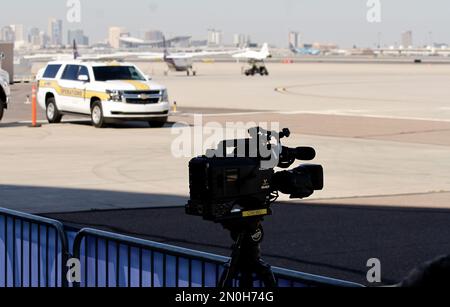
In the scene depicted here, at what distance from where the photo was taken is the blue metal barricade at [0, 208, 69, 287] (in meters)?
6.89

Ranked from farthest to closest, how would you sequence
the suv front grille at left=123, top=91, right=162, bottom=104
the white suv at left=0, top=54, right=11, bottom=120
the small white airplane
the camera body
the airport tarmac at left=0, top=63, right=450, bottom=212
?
the small white airplane → the white suv at left=0, top=54, right=11, bottom=120 → the suv front grille at left=123, top=91, right=162, bottom=104 → the airport tarmac at left=0, top=63, right=450, bottom=212 → the camera body

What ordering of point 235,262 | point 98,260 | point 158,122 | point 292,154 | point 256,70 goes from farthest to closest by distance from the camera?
1. point 256,70
2. point 158,122
3. point 98,260
4. point 292,154
5. point 235,262

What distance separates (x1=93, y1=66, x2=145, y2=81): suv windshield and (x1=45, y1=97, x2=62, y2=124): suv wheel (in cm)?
189

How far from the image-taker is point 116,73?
29016 millimetres

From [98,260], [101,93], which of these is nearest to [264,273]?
[98,260]

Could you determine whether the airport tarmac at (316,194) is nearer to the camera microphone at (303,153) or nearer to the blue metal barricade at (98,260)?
the blue metal barricade at (98,260)

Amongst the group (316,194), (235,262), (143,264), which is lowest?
(316,194)

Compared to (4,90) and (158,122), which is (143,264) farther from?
(4,90)

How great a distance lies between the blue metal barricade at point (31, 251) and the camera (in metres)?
6.89

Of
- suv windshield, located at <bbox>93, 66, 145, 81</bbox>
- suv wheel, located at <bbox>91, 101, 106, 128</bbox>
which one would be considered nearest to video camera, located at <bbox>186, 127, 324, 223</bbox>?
suv wheel, located at <bbox>91, 101, 106, 128</bbox>

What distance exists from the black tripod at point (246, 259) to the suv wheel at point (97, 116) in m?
23.2

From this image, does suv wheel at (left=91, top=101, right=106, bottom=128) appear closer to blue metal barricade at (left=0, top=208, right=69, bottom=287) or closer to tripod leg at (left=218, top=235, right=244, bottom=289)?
blue metal barricade at (left=0, top=208, right=69, bottom=287)

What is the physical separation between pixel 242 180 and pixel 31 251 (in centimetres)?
304
